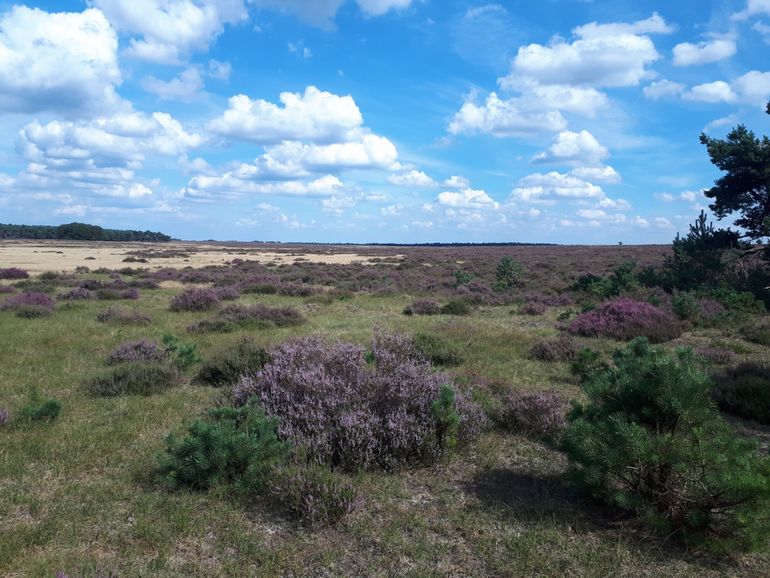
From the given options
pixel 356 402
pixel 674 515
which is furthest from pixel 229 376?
pixel 674 515

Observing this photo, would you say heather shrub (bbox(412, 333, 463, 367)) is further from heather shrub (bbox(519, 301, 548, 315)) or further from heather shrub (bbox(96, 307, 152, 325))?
heather shrub (bbox(96, 307, 152, 325))

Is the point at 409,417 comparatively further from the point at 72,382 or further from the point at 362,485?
the point at 72,382

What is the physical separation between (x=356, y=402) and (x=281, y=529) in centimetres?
164

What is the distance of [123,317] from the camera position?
537 inches

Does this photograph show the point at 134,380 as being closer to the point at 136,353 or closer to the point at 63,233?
the point at 136,353

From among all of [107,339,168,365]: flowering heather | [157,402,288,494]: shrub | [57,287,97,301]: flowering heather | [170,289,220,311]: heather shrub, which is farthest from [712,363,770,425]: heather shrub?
[57,287,97,301]: flowering heather

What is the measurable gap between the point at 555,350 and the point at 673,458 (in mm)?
6541

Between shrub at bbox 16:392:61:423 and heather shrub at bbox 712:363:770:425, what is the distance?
853 cm

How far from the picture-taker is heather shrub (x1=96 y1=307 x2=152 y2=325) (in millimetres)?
13469

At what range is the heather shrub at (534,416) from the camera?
596 cm

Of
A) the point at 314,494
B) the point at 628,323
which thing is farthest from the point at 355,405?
the point at 628,323

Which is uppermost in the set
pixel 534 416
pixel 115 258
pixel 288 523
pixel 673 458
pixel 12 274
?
pixel 115 258

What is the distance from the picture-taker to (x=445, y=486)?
4.69 meters

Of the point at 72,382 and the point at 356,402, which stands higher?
the point at 356,402
